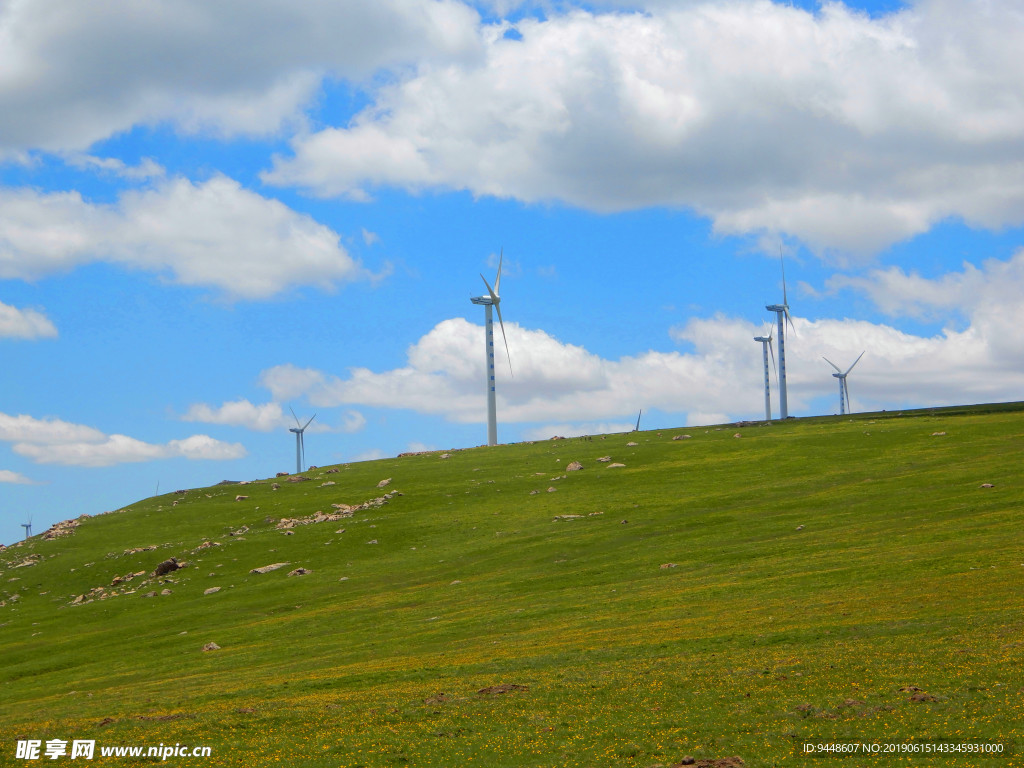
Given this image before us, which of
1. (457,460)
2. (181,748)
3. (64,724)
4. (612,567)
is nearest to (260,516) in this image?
(457,460)

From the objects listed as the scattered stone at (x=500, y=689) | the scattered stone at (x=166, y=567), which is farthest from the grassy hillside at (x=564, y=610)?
the scattered stone at (x=166, y=567)

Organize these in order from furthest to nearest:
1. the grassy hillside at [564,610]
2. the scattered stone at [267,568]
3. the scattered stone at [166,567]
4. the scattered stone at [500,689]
Answer: the scattered stone at [166,567], the scattered stone at [267,568], the scattered stone at [500,689], the grassy hillside at [564,610]

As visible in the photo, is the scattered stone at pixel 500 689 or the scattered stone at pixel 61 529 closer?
the scattered stone at pixel 500 689

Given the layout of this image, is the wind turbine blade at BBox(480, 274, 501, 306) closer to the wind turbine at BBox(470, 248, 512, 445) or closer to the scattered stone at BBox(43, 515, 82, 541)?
the wind turbine at BBox(470, 248, 512, 445)

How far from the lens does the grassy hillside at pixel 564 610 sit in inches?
1193

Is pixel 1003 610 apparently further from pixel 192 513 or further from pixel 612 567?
pixel 192 513

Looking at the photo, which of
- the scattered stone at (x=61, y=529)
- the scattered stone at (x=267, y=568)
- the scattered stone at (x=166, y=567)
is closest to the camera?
the scattered stone at (x=267, y=568)

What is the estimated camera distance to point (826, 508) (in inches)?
3679

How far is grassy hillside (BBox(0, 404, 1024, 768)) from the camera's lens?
30312 millimetres

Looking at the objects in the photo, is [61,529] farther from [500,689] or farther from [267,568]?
[500,689]

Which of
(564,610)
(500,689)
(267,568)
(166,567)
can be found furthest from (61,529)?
(500,689)

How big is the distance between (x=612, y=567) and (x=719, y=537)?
44.0 ft

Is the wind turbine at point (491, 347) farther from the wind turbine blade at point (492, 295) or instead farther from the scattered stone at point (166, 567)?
the scattered stone at point (166, 567)

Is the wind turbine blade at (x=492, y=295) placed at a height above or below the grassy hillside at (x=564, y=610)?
above
